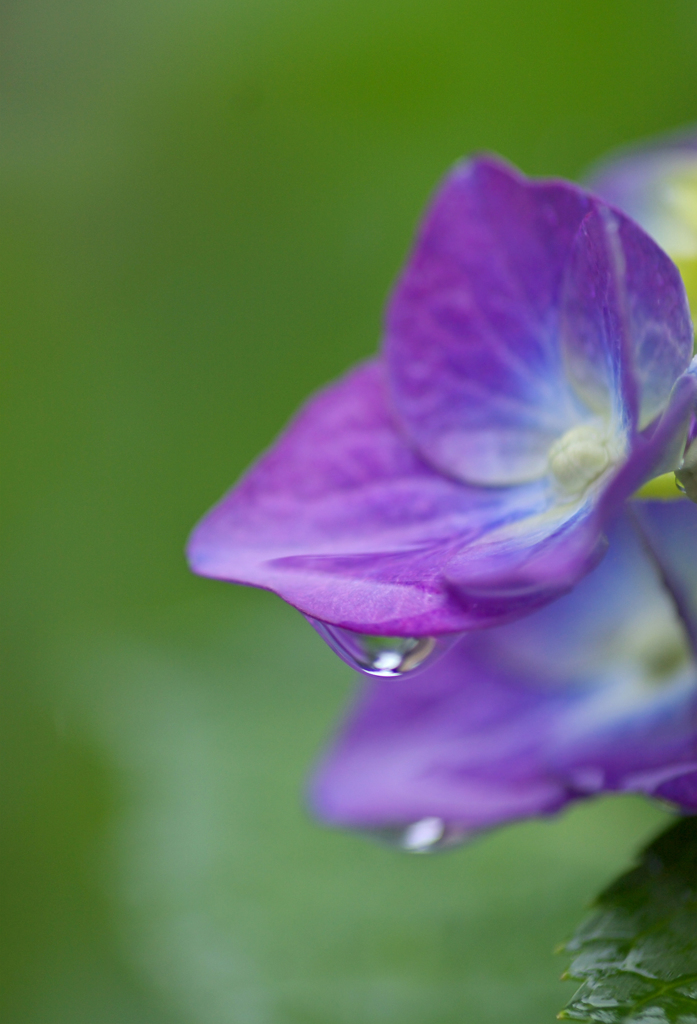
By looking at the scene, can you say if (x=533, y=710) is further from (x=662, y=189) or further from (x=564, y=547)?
(x=662, y=189)

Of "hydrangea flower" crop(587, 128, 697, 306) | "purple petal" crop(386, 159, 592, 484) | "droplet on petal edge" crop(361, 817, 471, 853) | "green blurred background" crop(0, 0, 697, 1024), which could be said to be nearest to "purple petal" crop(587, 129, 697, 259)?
"hydrangea flower" crop(587, 128, 697, 306)

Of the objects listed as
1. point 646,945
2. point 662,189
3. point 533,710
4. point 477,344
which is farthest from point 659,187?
point 646,945

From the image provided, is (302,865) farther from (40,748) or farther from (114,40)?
(114,40)

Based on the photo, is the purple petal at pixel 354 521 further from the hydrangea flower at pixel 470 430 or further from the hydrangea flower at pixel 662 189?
the hydrangea flower at pixel 662 189

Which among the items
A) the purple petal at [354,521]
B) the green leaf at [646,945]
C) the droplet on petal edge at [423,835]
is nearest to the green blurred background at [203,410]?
the droplet on petal edge at [423,835]

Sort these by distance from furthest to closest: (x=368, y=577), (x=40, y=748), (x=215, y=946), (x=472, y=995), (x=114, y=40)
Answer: (x=114, y=40)
(x=40, y=748)
(x=215, y=946)
(x=472, y=995)
(x=368, y=577)

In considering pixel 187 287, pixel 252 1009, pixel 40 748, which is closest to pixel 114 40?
pixel 187 287

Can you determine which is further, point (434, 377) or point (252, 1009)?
point (252, 1009)
